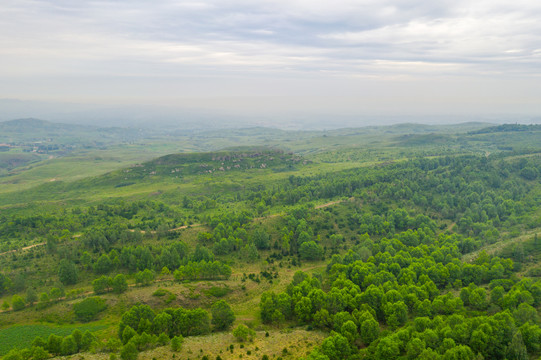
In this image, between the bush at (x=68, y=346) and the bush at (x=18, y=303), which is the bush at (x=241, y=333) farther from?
the bush at (x=18, y=303)

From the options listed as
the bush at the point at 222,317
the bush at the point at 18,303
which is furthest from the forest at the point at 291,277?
the bush at the point at 18,303

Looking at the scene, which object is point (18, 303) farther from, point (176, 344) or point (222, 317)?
point (222, 317)

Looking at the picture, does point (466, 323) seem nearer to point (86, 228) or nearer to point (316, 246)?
point (316, 246)

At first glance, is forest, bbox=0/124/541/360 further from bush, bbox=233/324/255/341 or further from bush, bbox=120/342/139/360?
bush, bbox=233/324/255/341

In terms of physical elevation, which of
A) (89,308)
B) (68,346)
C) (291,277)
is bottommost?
(291,277)

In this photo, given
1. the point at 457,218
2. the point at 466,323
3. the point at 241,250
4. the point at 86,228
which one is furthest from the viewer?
the point at 457,218

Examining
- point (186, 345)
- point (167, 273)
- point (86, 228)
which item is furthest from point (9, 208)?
point (186, 345)

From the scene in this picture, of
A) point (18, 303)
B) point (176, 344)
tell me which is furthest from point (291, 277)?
point (18, 303)

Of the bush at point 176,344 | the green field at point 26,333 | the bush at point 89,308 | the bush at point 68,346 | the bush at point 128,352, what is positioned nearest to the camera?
the bush at point 128,352
